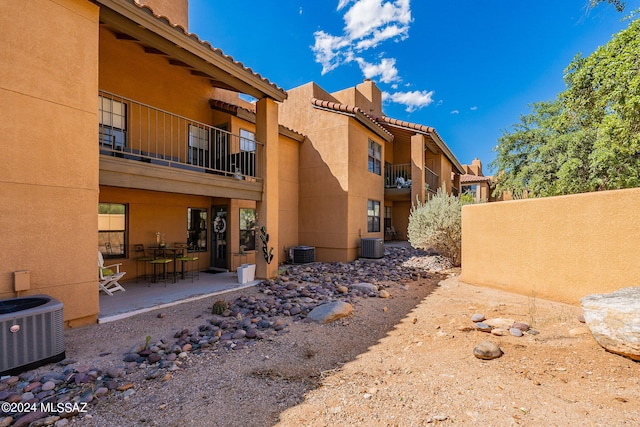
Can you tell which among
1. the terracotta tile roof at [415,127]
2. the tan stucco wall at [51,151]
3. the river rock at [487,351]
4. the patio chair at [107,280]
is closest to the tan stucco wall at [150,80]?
the tan stucco wall at [51,151]

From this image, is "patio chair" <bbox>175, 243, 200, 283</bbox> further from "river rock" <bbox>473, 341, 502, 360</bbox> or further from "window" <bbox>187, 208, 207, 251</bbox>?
"river rock" <bbox>473, 341, 502, 360</bbox>

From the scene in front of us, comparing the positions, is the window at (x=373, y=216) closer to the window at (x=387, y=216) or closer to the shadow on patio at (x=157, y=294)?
the window at (x=387, y=216)

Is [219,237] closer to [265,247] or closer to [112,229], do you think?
[265,247]

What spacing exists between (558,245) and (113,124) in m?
11.3

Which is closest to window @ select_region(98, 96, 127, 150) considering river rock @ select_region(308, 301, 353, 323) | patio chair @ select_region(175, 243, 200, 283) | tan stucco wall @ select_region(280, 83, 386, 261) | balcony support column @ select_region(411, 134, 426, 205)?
patio chair @ select_region(175, 243, 200, 283)

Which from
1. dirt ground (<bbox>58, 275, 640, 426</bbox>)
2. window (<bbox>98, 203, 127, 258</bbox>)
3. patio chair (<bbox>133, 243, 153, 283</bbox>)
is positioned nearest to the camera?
dirt ground (<bbox>58, 275, 640, 426</bbox>)

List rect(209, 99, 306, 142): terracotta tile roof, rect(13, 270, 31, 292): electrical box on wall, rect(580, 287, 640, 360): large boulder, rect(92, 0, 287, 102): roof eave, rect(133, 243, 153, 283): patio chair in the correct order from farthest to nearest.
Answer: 1. rect(209, 99, 306, 142): terracotta tile roof
2. rect(133, 243, 153, 283): patio chair
3. rect(92, 0, 287, 102): roof eave
4. rect(13, 270, 31, 292): electrical box on wall
5. rect(580, 287, 640, 360): large boulder

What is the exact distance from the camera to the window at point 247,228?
10.6 meters

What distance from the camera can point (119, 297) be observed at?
6.57m

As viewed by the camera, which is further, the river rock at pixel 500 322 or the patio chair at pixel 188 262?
the patio chair at pixel 188 262

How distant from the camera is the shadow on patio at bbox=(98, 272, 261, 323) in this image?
223 inches

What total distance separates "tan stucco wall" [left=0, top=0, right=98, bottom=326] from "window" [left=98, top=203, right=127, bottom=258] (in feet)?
10.8

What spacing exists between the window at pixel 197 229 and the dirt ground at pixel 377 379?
4.59 metres

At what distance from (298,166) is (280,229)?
321cm
